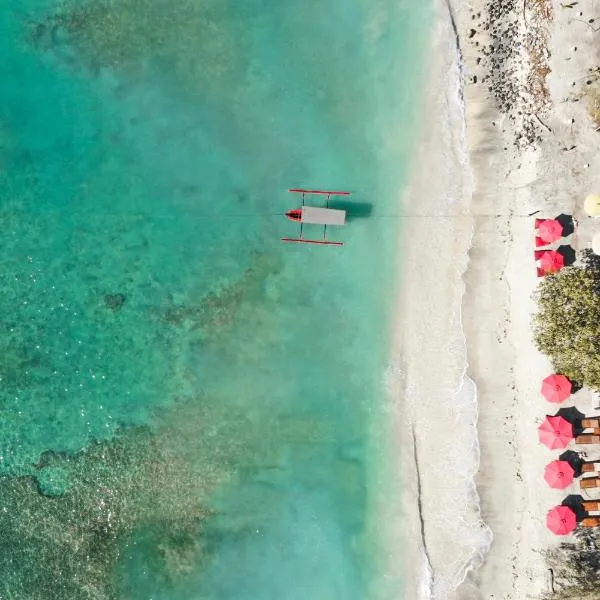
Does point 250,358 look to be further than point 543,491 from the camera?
Yes

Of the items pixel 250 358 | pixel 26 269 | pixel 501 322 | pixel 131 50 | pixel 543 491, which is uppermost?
pixel 131 50

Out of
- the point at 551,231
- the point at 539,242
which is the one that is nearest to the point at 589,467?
the point at 539,242

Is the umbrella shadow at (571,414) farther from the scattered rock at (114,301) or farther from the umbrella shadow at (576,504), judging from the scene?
the scattered rock at (114,301)

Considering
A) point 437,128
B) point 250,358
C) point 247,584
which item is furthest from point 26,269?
point 437,128

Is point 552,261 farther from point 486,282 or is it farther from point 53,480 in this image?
point 53,480

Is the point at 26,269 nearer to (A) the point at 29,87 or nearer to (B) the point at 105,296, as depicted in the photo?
(B) the point at 105,296

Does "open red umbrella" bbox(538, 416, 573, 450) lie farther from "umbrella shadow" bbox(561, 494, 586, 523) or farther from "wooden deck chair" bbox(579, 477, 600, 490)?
"umbrella shadow" bbox(561, 494, 586, 523)

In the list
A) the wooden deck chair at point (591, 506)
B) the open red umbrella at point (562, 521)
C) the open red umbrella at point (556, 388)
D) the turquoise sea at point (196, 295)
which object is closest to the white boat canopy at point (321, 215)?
the turquoise sea at point (196, 295)
